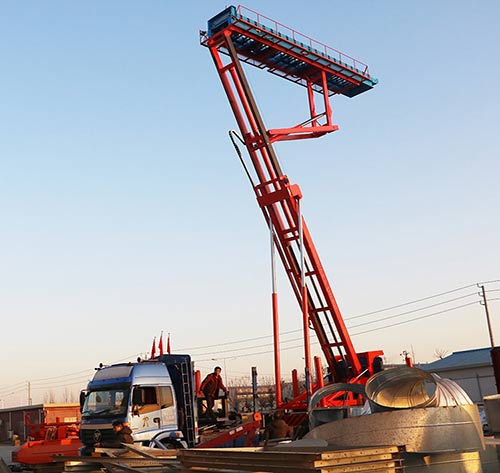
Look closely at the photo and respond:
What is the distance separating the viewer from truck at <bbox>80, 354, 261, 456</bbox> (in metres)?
14.2

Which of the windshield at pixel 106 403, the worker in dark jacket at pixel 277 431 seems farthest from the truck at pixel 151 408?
the worker in dark jacket at pixel 277 431

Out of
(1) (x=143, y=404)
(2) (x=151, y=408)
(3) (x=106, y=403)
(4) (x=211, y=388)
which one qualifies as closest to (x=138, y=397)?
(1) (x=143, y=404)

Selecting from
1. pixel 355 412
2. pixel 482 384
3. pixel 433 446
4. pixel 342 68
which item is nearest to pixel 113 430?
pixel 355 412

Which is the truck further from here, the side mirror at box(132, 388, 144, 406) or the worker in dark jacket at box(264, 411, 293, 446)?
the worker in dark jacket at box(264, 411, 293, 446)

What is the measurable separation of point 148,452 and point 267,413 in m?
4.56

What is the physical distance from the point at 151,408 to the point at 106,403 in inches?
43.2

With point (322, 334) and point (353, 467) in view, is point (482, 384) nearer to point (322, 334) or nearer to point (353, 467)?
point (322, 334)

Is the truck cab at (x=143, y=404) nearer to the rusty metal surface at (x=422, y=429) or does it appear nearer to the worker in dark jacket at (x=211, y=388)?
the worker in dark jacket at (x=211, y=388)

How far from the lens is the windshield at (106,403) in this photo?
14273 mm

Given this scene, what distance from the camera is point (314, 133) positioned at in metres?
19.5

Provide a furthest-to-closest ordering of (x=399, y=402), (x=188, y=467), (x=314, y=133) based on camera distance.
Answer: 1. (x=314, y=133)
2. (x=399, y=402)
3. (x=188, y=467)

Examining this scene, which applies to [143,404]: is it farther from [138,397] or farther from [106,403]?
[106,403]

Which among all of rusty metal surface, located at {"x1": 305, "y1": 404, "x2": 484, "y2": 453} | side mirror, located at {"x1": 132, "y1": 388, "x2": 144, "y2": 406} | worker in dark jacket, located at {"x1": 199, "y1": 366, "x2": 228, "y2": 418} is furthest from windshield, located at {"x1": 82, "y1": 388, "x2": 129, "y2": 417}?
rusty metal surface, located at {"x1": 305, "y1": 404, "x2": 484, "y2": 453}

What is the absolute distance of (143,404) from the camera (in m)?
14.4
